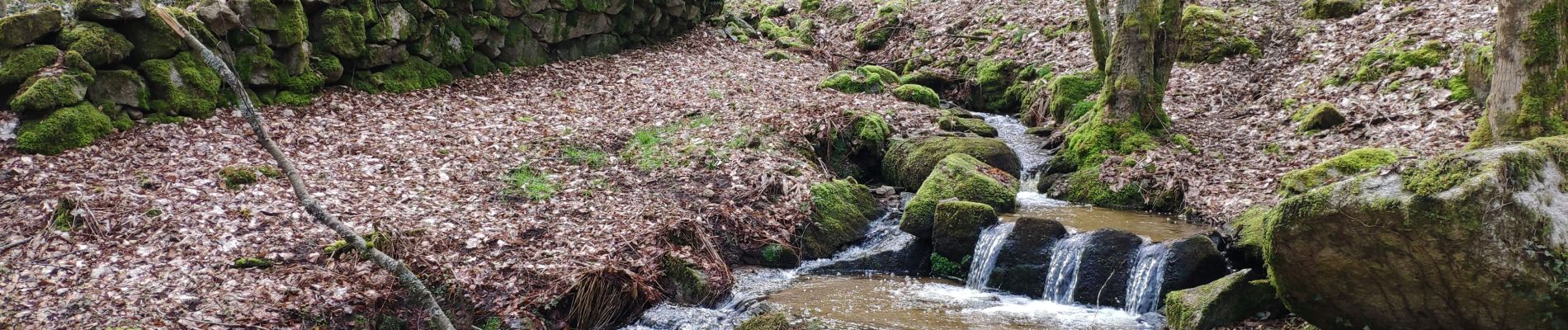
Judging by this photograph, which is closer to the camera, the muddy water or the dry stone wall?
the muddy water

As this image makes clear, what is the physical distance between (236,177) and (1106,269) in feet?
23.9

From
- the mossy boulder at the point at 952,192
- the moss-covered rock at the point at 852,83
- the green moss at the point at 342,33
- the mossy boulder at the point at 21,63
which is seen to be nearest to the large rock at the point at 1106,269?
the mossy boulder at the point at 952,192

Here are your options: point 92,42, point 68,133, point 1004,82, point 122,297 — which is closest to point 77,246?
point 122,297

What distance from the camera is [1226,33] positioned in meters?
12.0

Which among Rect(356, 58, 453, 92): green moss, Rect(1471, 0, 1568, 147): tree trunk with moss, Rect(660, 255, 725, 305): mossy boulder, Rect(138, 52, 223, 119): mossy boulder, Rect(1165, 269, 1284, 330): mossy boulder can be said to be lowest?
Rect(660, 255, 725, 305): mossy boulder

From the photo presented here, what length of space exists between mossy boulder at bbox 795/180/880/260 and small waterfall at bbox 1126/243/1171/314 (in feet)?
8.74

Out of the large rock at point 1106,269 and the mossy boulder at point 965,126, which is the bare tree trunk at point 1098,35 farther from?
the large rock at point 1106,269

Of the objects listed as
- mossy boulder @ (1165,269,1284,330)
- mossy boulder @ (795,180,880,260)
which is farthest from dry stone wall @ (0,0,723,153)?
mossy boulder @ (1165,269,1284,330)

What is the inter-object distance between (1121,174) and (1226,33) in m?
4.24

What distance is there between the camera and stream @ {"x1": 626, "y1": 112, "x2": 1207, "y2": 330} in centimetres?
650

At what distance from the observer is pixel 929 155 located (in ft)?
32.0

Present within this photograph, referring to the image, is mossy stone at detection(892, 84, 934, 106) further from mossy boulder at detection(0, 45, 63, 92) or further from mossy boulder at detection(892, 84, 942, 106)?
mossy boulder at detection(0, 45, 63, 92)

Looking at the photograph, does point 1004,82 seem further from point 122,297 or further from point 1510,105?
point 122,297

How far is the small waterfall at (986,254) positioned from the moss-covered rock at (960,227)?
0.08 meters
